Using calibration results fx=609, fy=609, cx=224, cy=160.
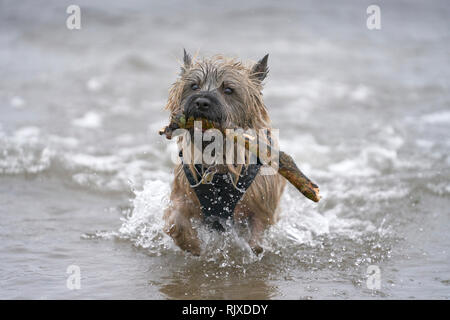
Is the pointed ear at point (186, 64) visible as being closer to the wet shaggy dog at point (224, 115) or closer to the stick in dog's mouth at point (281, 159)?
the wet shaggy dog at point (224, 115)

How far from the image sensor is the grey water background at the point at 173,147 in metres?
4.99

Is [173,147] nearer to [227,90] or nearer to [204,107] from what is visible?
[227,90]

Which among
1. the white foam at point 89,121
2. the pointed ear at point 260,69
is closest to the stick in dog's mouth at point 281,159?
the pointed ear at point 260,69

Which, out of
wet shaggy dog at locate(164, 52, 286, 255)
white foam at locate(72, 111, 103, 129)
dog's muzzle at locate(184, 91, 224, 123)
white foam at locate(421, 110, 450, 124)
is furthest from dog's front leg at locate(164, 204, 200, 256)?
white foam at locate(421, 110, 450, 124)

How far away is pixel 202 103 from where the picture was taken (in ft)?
14.2

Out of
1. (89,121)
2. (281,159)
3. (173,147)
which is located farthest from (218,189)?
(89,121)

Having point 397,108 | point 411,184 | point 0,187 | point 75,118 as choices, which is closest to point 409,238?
point 411,184

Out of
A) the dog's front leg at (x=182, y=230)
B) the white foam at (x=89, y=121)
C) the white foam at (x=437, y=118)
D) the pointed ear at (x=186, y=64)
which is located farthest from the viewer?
the white foam at (x=437, y=118)

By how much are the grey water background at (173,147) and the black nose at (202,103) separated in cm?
138

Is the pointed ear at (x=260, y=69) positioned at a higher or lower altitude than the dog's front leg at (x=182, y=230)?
higher

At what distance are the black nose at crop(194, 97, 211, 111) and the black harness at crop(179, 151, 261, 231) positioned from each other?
0.71m

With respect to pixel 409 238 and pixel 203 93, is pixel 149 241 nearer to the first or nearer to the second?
pixel 203 93

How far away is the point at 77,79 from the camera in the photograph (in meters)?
12.1

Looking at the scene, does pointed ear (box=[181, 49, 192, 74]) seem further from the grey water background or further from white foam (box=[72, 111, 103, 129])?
white foam (box=[72, 111, 103, 129])
